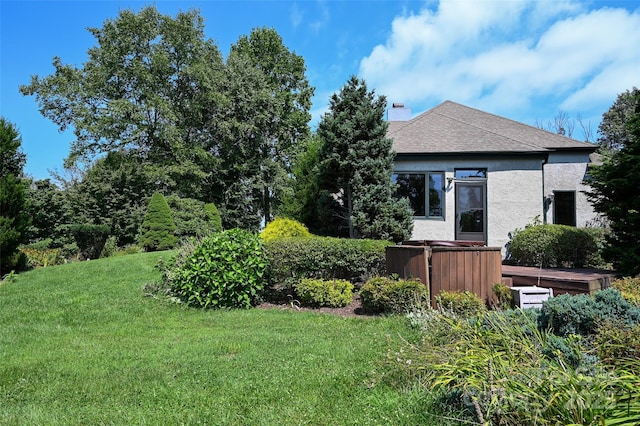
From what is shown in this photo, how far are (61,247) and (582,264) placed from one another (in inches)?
771

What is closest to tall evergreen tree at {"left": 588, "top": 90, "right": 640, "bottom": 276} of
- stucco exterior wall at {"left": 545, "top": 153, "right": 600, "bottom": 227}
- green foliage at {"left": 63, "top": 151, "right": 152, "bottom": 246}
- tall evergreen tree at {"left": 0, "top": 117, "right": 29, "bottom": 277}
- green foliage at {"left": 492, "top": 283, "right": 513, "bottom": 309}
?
green foliage at {"left": 492, "top": 283, "right": 513, "bottom": 309}

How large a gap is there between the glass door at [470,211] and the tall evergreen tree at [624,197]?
14.7 ft

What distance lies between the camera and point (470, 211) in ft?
42.0

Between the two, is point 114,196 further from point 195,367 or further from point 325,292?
point 195,367

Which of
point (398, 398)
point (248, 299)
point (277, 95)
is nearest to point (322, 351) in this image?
point (398, 398)

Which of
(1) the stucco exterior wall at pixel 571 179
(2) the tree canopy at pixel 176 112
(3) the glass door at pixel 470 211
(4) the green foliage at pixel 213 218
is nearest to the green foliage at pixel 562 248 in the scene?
(3) the glass door at pixel 470 211

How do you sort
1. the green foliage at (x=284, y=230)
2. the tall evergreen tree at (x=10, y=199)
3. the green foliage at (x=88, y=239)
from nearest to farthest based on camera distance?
the green foliage at (x=284, y=230)
the tall evergreen tree at (x=10, y=199)
the green foliage at (x=88, y=239)

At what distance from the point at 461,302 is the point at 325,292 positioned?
2375mm

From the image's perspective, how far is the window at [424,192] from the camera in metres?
12.8

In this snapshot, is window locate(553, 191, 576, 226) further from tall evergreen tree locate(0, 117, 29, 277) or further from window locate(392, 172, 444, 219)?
tall evergreen tree locate(0, 117, 29, 277)

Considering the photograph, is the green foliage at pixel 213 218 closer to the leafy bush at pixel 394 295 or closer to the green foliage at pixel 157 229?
the green foliage at pixel 157 229

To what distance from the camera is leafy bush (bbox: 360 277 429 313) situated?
20.1 ft

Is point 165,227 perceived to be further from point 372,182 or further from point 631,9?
point 631,9

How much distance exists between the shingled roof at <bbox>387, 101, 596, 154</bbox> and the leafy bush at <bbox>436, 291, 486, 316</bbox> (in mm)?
7361
